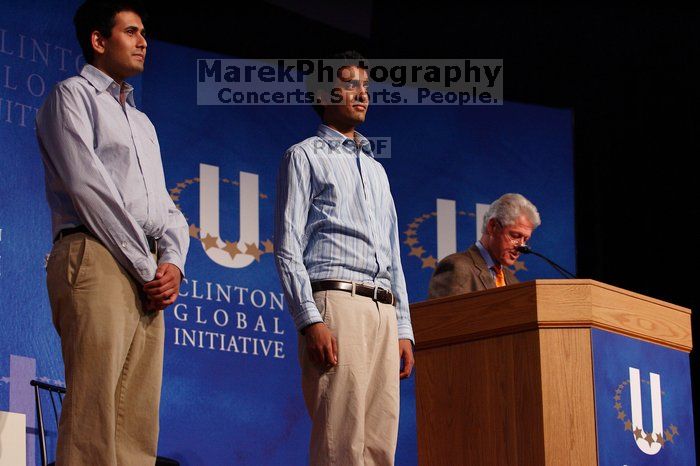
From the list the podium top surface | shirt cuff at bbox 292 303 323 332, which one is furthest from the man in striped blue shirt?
the podium top surface

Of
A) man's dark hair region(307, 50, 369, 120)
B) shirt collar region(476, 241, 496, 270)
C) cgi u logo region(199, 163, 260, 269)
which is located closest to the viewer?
man's dark hair region(307, 50, 369, 120)

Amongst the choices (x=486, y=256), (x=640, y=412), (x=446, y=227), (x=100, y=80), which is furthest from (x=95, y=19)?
(x=446, y=227)

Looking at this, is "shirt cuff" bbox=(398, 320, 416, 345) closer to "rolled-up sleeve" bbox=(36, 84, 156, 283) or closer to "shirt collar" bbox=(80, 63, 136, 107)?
"rolled-up sleeve" bbox=(36, 84, 156, 283)

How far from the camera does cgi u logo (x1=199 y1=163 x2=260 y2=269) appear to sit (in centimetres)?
496

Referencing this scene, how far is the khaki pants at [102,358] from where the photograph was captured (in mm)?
2326

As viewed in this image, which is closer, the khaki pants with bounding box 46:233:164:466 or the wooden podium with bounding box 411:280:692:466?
the khaki pants with bounding box 46:233:164:466

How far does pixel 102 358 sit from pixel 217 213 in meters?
2.69

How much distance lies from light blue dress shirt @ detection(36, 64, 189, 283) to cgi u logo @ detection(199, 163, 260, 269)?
2.23 metres

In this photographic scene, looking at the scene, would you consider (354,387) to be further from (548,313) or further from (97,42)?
(97,42)

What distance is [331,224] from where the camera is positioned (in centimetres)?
286

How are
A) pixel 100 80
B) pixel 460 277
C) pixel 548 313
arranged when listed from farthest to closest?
1. pixel 460 277
2. pixel 548 313
3. pixel 100 80

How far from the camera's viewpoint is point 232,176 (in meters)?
5.10

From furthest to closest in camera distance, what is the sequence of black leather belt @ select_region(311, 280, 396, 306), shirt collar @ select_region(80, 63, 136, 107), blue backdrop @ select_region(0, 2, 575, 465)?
blue backdrop @ select_region(0, 2, 575, 465), black leather belt @ select_region(311, 280, 396, 306), shirt collar @ select_region(80, 63, 136, 107)

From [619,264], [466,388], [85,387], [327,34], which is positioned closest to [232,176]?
[327,34]
